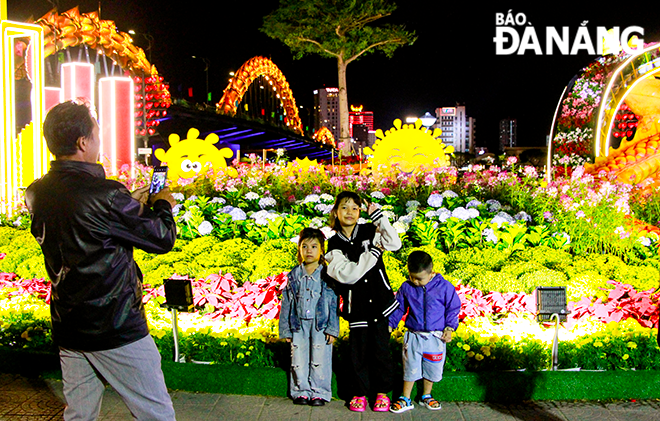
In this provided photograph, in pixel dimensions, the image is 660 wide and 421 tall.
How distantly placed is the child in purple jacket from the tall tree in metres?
16.4

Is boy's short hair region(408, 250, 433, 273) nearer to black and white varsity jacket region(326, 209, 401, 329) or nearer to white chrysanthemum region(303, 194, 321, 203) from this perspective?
black and white varsity jacket region(326, 209, 401, 329)

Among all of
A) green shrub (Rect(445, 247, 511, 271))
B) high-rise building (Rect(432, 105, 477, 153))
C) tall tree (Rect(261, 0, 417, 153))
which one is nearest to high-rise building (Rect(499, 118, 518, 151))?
high-rise building (Rect(432, 105, 477, 153))

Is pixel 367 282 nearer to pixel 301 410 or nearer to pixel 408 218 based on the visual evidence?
pixel 301 410

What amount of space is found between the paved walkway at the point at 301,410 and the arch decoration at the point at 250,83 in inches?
868

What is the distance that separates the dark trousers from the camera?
348 centimetres

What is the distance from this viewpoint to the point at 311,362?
349 cm

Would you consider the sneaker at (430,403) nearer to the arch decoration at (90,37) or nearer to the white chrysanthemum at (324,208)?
the white chrysanthemum at (324,208)

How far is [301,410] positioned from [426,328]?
913 mm

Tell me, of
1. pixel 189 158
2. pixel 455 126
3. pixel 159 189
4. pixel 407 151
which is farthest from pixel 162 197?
A: pixel 455 126

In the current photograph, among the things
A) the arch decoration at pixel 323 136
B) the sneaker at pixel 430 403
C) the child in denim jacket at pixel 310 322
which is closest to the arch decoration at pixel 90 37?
the child in denim jacket at pixel 310 322

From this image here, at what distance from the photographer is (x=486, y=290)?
4.85 metres

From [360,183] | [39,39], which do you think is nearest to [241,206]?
[360,183]

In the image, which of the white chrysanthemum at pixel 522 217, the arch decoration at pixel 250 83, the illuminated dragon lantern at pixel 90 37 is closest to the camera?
the white chrysanthemum at pixel 522 217

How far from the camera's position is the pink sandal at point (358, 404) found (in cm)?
344
